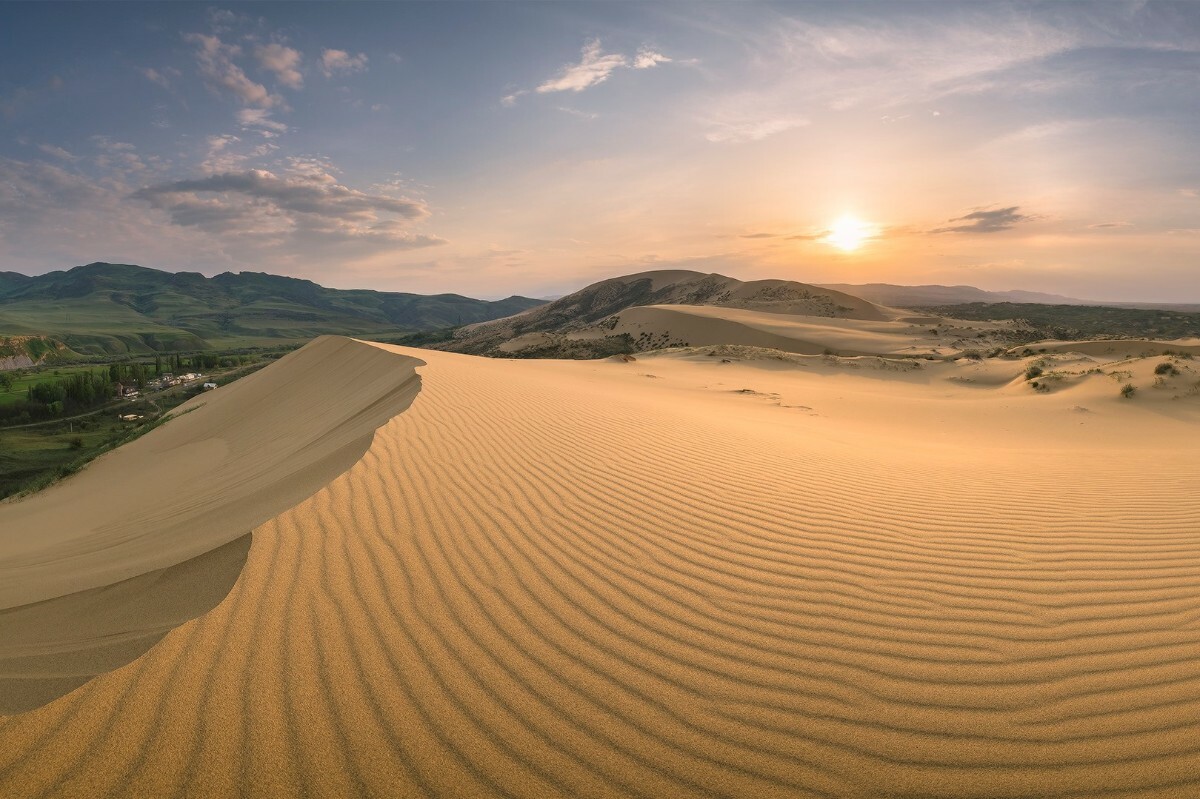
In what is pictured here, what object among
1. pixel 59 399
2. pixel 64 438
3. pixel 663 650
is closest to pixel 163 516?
pixel 663 650

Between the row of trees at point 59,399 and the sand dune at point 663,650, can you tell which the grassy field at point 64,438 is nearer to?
the row of trees at point 59,399

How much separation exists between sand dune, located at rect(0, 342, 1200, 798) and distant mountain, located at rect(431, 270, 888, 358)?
112 ft

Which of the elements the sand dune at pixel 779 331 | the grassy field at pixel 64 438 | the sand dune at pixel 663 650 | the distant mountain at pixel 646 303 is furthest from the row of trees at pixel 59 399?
the sand dune at pixel 663 650

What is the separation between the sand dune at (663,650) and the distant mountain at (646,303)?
1347 inches

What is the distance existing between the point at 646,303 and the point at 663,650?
90788 mm

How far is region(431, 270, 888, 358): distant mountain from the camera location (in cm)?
6112

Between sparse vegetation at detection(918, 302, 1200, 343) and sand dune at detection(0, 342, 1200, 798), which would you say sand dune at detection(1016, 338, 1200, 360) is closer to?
sparse vegetation at detection(918, 302, 1200, 343)

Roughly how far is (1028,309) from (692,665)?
97.6 metres

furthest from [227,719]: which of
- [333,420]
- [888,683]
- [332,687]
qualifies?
[333,420]

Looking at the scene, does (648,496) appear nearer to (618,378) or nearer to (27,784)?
(27,784)

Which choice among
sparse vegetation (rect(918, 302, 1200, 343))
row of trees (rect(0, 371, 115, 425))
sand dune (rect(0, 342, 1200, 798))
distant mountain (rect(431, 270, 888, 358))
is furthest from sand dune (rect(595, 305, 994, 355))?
row of trees (rect(0, 371, 115, 425))

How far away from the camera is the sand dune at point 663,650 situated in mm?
2004

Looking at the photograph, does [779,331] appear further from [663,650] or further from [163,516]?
[663,650]

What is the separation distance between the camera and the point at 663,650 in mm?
2695
